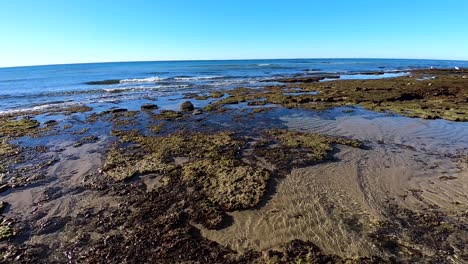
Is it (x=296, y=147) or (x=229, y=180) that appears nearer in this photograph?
(x=229, y=180)

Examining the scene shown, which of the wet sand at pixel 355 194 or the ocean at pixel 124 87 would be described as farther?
the ocean at pixel 124 87

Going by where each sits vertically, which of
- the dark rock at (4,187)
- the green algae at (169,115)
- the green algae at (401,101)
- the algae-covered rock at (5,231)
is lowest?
the algae-covered rock at (5,231)

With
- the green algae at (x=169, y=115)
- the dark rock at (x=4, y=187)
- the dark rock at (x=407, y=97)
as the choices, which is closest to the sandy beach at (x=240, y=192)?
the dark rock at (x=4, y=187)

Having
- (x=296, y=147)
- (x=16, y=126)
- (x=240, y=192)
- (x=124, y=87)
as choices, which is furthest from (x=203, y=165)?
(x=124, y=87)

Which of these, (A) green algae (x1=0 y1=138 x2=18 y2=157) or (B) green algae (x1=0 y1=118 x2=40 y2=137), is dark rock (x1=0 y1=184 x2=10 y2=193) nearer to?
(A) green algae (x1=0 y1=138 x2=18 y2=157)

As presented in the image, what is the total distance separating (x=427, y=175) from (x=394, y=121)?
8737 millimetres

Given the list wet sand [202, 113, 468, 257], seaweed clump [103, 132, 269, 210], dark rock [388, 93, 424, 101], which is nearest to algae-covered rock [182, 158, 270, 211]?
seaweed clump [103, 132, 269, 210]

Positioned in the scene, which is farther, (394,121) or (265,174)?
(394,121)

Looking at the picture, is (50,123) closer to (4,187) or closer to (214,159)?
(4,187)

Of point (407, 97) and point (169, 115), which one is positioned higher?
point (407, 97)

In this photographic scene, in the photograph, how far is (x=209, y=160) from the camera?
11.6 m

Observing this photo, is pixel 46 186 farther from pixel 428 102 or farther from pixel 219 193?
pixel 428 102

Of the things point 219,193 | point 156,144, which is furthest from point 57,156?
point 219,193

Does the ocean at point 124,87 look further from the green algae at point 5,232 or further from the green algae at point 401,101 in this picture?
the green algae at point 5,232
